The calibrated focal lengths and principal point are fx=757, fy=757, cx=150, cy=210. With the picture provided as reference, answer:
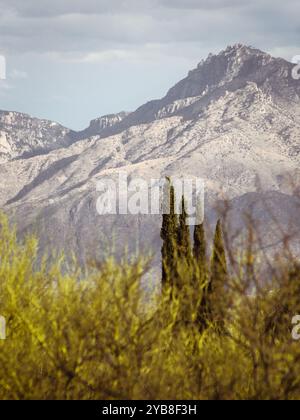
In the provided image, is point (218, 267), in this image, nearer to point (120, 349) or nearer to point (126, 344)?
point (126, 344)

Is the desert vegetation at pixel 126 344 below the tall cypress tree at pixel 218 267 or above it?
below

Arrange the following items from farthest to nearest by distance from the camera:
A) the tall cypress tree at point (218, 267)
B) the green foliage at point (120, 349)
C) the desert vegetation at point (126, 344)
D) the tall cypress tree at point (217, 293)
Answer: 1. the tall cypress tree at point (218, 267)
2. the tall cypress tree at point (217, 293)
3. the green foliage at point (120, 349)
4. the desert vegetation at point (126, 344)

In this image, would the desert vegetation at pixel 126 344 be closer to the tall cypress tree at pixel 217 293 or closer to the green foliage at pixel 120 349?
the green foliage at pixel 120 349

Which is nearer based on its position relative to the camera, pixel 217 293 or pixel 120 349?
pixel 120 349

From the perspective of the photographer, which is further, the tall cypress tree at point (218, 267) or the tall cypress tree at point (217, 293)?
the tall cypress tree at point (218, 267)

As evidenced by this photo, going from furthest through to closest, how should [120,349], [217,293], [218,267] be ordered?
[218,267]
[217,293]
[120,349]

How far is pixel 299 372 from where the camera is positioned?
19828 mm

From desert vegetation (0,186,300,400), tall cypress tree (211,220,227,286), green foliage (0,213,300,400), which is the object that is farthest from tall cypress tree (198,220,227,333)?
green foliage (0,213,300,400)

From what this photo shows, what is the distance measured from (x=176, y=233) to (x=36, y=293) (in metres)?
23.1

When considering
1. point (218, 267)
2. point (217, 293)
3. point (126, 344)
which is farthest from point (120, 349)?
point (218, 267)

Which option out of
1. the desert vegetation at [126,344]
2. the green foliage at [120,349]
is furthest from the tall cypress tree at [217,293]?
the green foliage at [120,349]

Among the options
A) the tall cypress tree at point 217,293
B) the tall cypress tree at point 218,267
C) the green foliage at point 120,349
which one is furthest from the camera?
the tall cypress tree at point 218,267
